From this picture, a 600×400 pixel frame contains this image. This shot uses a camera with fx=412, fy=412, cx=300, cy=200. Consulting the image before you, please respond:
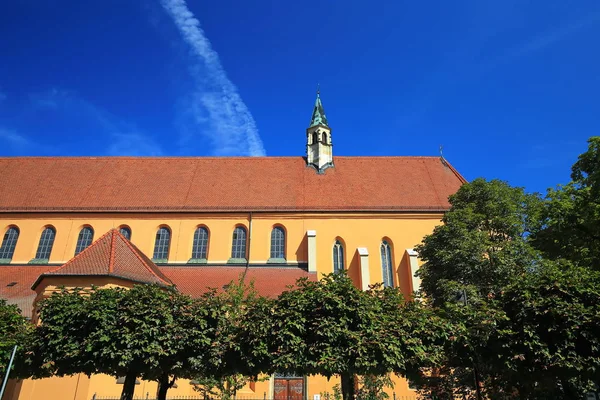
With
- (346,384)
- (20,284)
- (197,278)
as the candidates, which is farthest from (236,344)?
(20,284)

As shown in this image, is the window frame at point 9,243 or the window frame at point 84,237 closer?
the window frame at point 9,243

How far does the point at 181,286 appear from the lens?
22.0 m

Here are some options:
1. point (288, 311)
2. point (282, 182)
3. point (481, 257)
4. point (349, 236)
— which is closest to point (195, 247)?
point (282, 182)

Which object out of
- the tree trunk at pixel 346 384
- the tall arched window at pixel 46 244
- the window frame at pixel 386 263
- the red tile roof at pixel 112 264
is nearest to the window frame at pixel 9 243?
the tall arched window at pixel 46 244

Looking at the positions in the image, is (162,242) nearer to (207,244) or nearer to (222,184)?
(207,244)

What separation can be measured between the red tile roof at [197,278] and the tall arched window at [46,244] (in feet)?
3.29

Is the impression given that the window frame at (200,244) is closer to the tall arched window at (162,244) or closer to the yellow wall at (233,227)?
the yellow wall at (233,227)

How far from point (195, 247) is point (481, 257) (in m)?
16.6

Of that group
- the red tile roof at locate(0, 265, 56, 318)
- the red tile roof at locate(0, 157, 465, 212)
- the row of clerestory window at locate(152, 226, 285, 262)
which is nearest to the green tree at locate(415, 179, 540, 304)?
the red tile roof at locate(0, 157, 465, 212)

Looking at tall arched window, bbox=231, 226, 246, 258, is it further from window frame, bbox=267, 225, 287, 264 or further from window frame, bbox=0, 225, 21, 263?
window frame, bbox=0, 225, 21, 263

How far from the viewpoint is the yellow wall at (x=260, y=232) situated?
25.0 metres

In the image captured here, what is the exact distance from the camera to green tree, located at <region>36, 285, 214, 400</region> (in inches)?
486

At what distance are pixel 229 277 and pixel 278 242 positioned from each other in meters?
4.04

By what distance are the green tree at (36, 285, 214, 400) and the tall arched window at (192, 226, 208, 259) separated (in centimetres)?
1180
